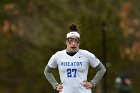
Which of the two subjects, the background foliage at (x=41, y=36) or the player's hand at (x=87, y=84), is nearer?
the player's hand at (x=87, y=84)

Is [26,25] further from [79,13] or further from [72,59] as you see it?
[72,59]

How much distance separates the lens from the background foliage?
3975 cm

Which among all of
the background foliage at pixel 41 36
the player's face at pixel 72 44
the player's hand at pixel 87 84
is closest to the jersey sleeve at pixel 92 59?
the player's face at pixel 72 44

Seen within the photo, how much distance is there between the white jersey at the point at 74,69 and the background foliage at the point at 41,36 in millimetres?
24278

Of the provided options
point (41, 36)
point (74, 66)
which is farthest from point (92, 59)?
point (41, 36)

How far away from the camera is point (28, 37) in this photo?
138 feet

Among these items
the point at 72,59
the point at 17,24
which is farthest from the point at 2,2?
the point at 72,59

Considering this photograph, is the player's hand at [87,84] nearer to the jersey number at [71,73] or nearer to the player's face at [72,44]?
the jersey number at [71,73]

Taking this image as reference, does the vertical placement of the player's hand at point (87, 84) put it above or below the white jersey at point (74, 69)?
below

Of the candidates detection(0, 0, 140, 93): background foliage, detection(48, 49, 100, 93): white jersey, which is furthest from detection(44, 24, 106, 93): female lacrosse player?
detection(0, 0, 140, 93): background foliage

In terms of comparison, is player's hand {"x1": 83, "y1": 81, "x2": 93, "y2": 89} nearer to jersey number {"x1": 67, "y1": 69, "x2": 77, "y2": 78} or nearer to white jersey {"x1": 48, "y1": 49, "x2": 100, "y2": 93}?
white jersey {"x1": 48, "y1": 49, "x2": 100, "y2": 93}

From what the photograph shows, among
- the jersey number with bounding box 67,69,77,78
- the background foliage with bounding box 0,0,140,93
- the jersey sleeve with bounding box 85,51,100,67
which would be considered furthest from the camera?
the background foliage with bounding box 0,0,140,93

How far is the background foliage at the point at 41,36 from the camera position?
39.8 m

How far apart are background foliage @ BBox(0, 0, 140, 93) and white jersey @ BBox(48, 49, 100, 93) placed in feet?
79.7
